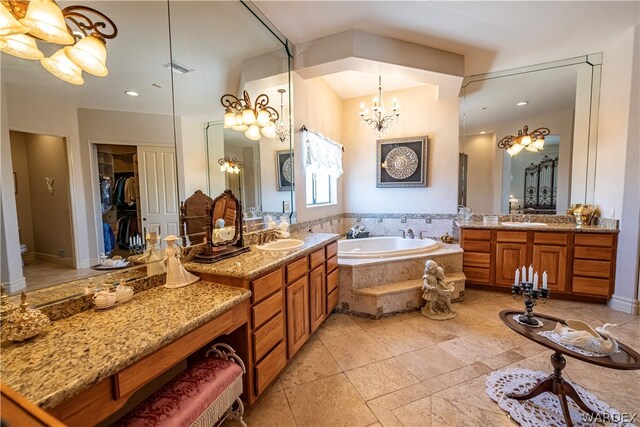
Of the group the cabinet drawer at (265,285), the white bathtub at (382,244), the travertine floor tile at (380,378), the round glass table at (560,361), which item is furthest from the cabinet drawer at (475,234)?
the cabinet drawer at (265,285)

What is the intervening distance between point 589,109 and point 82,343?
16.6 ft

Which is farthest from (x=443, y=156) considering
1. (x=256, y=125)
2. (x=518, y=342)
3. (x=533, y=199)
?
(x=256, y=125)

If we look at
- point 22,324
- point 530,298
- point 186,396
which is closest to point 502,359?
point 530,298

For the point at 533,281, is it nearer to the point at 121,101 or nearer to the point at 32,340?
the point at 32,340

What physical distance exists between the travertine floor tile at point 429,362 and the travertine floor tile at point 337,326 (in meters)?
0.57

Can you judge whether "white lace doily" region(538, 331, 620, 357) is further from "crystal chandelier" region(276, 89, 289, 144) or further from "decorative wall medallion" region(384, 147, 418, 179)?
"decorative wall medallion" region(384, 147, 418, 179)

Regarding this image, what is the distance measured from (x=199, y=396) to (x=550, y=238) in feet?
12.5

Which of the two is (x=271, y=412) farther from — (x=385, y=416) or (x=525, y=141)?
(x=525, y=141)

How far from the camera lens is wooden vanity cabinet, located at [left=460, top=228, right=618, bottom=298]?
2.88 m

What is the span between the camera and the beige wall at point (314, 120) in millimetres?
3078

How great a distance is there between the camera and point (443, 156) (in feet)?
13.1

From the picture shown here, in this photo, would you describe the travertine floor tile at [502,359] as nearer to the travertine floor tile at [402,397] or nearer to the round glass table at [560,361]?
the round glass table at [560,361]

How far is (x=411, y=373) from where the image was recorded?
189 centimetres

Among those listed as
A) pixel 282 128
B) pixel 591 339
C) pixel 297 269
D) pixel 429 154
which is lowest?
pixel 591 339
